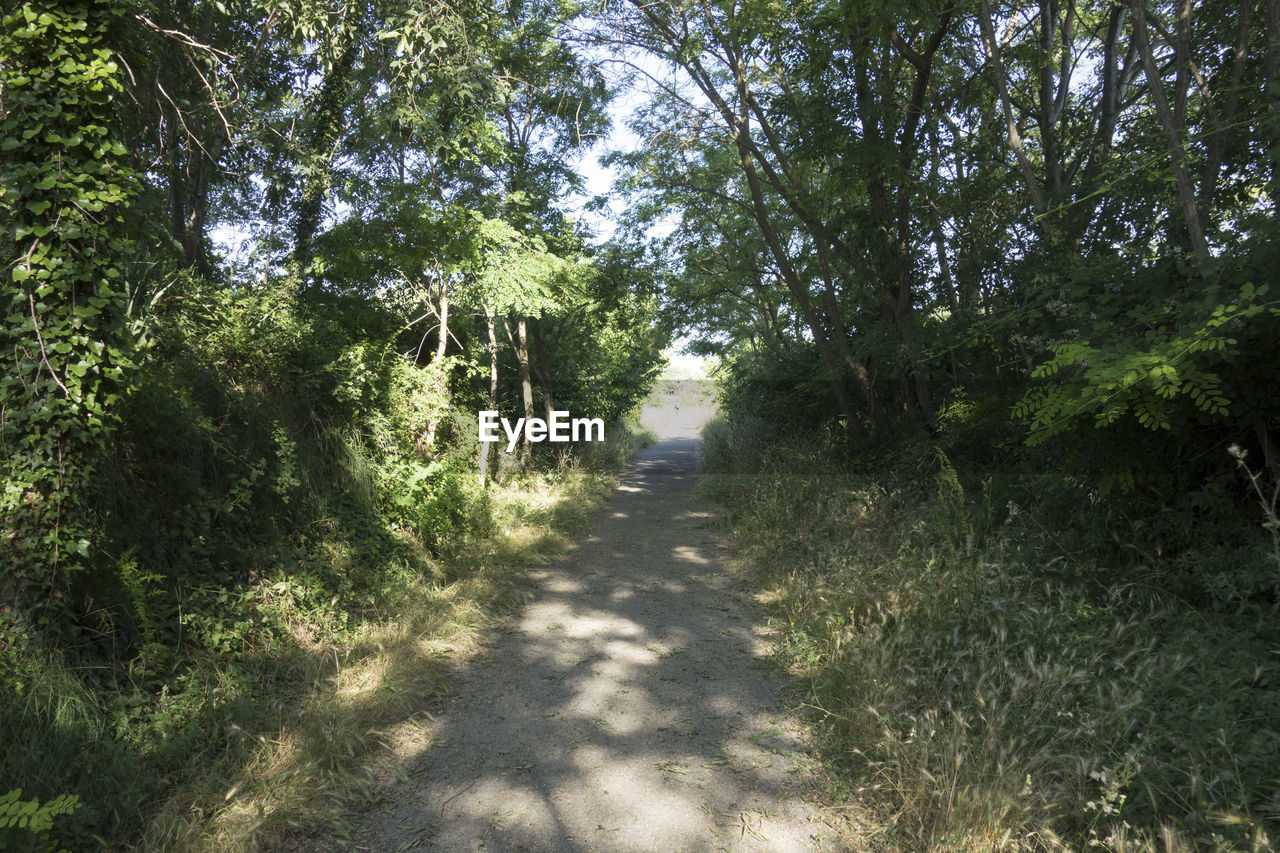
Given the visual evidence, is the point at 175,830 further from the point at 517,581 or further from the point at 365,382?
the point at 365,382

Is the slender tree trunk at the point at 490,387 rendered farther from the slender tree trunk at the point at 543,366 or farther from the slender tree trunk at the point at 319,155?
the slender tree trunk at the point at 319,155

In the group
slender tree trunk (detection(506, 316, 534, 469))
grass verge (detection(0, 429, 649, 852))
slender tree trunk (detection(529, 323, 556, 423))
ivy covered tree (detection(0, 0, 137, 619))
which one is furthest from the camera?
slender tree trunk (detection(529, 323, 556, 423))

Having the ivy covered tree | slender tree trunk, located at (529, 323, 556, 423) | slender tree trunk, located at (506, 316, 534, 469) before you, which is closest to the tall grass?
the ivy covered tree

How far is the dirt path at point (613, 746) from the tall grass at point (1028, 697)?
15.0 inches

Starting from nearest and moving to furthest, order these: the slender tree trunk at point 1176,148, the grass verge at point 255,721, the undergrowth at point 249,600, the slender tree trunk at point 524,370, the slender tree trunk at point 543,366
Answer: the grass verge at point 255,721 → the undergrowth at point 249,600 → the slender tree trunk at point 1176,148 → the slender tree trunk at point 524,370 → the slender tree trunk at point 543,366

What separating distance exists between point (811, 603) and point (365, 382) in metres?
4.86

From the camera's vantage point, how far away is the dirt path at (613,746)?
110 inches

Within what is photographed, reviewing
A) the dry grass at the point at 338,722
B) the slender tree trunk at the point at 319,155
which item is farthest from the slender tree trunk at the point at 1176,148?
A: the slender tree trunk at the point at 319,155

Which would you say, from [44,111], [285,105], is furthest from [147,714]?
[285,105]

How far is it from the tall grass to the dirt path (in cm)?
38

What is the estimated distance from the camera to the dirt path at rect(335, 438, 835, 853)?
9.13 feet

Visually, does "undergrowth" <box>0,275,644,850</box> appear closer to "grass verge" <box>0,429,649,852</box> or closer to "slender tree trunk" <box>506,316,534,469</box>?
"grass verge" <box>0,429,649,852</box>

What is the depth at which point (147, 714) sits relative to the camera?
323 centimetres

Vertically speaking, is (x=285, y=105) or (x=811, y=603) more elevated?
(x=285, y=105)
